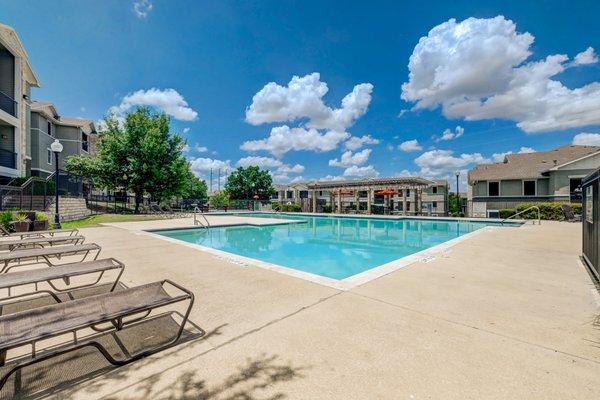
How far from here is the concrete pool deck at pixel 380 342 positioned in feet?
6.52

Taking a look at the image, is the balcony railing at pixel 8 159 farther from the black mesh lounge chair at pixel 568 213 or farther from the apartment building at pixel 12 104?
the black mesh lounge chair at pixel 568 213

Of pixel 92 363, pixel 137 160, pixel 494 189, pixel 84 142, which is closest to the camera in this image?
pixel 92 363

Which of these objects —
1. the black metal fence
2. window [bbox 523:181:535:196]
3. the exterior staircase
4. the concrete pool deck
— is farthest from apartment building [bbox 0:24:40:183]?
window [bbox 523:181:535:196]

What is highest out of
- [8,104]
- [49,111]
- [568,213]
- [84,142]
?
[49,111]

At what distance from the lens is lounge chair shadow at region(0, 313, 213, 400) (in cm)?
202

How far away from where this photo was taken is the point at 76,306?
2.46 metres

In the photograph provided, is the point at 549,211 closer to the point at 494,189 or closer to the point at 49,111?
the point at 494,189

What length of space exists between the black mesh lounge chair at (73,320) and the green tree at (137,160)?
919 inches

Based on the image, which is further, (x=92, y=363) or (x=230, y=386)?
(x=92, y=363)

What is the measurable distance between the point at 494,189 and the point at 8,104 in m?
37.2

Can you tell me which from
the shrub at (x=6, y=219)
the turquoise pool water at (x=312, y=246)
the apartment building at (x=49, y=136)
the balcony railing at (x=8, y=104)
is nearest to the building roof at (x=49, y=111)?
the apartment building at (x=49, y=136)

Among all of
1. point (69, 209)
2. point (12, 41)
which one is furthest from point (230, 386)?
point (12, 41)

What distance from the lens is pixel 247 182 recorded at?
47656 millimetres

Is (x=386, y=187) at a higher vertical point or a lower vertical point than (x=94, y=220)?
higher
